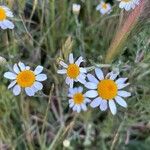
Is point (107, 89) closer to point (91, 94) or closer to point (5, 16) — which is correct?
point (91, 94)

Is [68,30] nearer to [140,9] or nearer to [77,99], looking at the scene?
[77,99]

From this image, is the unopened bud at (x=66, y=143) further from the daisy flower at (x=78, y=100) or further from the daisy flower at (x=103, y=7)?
the daisy flower at (x=103, y=7)

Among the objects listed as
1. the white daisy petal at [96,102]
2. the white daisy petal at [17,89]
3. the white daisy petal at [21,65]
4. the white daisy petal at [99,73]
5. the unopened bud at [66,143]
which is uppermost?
the white daisy petal at [21,65]

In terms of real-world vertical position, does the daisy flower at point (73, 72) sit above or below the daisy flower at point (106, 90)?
above

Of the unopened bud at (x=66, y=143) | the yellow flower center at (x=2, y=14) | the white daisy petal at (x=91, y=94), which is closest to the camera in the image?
the white daisy petal at (x=91, y=94)

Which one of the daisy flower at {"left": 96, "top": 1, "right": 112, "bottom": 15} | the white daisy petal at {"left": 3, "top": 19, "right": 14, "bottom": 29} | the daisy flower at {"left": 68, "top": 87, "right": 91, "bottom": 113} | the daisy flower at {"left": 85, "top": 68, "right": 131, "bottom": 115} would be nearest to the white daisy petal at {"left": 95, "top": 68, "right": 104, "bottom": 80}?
the daisy flower at {"left": 85, "top": 68, "right": 131, "bottom": 115}

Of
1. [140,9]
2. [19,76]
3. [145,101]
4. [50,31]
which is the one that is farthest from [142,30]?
[50,31]

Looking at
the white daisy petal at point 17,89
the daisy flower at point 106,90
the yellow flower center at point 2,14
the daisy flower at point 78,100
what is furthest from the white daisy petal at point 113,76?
the yellow flower center at point 2,14
